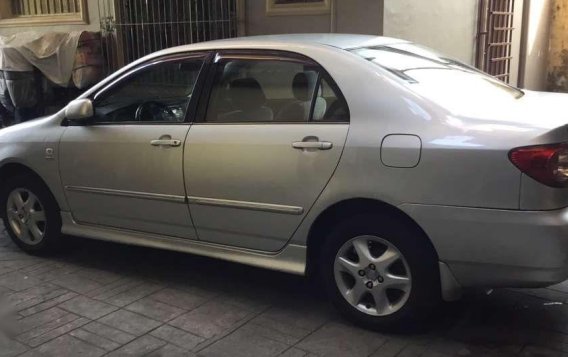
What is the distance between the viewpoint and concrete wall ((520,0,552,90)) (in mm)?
10469

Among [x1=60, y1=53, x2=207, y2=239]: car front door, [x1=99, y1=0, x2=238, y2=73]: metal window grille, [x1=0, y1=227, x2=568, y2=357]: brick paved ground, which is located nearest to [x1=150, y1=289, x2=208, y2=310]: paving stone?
[x1=0, y1=227, x2=568, y2=357]: brick paved ground

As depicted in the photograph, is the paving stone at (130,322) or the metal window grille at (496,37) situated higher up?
the metal window grille at (496,37)

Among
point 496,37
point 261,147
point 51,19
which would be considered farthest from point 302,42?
point 51,19

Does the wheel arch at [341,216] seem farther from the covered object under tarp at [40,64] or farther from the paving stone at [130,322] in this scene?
the covered object under tarp at [40,64]

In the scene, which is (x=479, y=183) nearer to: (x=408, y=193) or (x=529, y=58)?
(x=408, y=193)

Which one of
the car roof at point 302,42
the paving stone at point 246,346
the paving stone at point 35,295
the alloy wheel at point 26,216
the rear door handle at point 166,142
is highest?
the car roof at point 302,42

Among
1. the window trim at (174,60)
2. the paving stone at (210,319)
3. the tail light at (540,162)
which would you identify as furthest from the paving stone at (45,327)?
the tail light at (540,162)

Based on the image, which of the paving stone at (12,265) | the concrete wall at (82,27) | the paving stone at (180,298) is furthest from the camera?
the concrete wall at (82,27)

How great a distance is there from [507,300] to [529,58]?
7.82m

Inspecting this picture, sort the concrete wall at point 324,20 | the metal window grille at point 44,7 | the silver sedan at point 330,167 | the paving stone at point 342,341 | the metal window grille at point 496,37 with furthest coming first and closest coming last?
the metal window grille at point 44,7, the metal window grille at point 496,37, the concrete wall at point 324,20, the paving stone at point 342,341, the silver sedan at point 330,167

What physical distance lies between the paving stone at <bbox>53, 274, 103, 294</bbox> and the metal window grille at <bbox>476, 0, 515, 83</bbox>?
6.26m

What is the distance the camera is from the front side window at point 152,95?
4234 mm

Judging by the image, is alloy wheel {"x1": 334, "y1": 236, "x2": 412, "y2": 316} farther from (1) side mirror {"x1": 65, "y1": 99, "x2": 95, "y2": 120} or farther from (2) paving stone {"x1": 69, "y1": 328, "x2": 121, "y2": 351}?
(1) side mirror {"x1": 65, "y1": 99, "x2": 95, "y2": 120}

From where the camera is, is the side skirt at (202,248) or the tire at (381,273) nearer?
the tire at (381,273)
